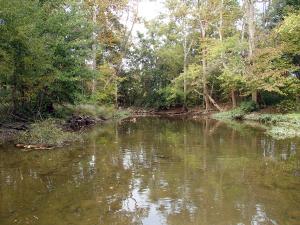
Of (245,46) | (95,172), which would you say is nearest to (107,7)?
(245,46)

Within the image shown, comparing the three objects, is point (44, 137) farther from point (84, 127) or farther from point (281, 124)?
point (281, 124)

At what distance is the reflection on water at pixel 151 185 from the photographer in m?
6.39

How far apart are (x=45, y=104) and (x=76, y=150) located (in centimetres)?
863

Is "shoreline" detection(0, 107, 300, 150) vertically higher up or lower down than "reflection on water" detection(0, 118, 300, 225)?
higher up

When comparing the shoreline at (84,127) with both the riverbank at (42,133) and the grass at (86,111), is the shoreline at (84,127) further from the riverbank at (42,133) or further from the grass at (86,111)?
the grass at (86,111)

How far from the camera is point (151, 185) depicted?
8.39 meters

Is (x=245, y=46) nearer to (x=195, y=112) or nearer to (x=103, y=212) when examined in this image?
(x=195, y=112)

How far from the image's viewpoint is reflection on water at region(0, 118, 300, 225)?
6.39 meters

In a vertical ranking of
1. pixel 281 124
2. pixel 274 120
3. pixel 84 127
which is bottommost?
pixel 84 127

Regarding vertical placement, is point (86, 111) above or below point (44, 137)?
above

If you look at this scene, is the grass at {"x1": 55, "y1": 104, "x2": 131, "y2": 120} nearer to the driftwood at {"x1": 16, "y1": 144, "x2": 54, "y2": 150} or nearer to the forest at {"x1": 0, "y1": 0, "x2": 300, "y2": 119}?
the forest at {"x1": 0, "y1": 0, "x2": 300, "y2": 119}

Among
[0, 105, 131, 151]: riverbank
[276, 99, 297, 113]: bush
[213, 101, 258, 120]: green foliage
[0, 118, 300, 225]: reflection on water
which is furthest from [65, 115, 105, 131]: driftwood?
[276, 99, 297, 113]: bush

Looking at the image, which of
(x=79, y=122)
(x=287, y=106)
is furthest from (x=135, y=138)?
(x=287, y=106)

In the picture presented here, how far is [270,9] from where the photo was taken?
34.8m
